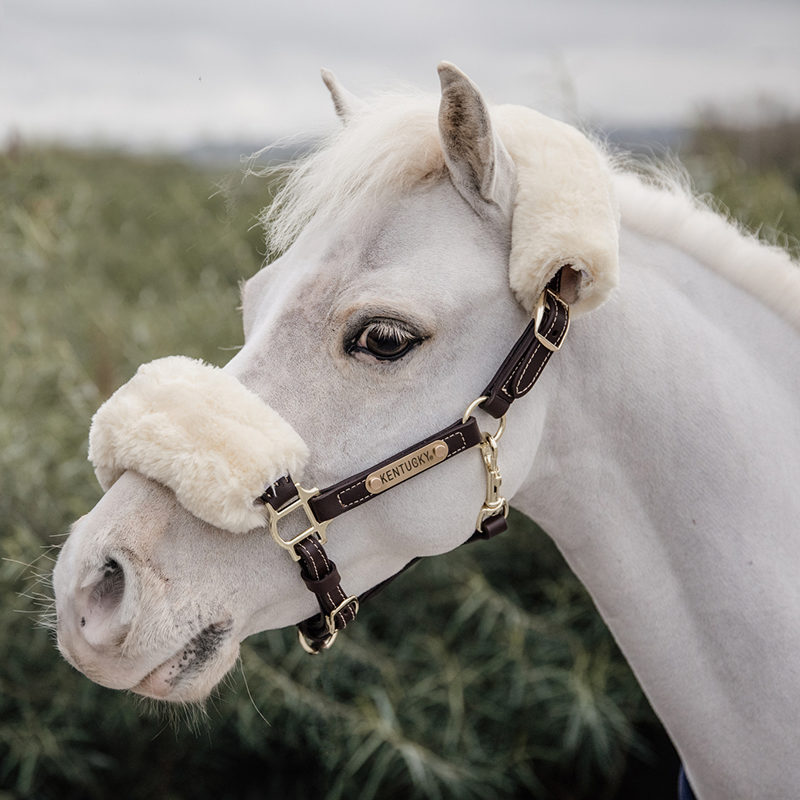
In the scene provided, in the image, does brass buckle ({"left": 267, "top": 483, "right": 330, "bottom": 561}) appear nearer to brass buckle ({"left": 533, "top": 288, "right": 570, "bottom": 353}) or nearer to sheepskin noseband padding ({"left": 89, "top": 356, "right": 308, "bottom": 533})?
sheepskin noseband padding ({"left": 89, "top": 356, "right": 308, "bottom": 533})

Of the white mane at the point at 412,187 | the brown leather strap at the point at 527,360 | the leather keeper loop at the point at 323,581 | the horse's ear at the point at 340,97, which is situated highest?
the horse's ear at the point at 340,97

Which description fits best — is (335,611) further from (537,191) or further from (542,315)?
(537,191)

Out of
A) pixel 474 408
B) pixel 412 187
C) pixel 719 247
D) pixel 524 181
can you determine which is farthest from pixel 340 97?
pixel 719 247

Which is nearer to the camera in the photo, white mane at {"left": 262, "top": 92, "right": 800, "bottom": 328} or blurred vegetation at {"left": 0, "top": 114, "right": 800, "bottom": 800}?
white mane at {"left": 262, "top": 92, "right": 800, "bottom": 328}

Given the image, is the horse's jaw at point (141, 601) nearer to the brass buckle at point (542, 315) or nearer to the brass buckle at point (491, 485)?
the brass buckle at point (491, 485)

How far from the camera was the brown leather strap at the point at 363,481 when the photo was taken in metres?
1.30

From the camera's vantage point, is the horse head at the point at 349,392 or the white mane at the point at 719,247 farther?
the white mane at the point at 719,247

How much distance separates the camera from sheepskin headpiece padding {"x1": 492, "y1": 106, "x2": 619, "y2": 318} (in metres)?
1.28

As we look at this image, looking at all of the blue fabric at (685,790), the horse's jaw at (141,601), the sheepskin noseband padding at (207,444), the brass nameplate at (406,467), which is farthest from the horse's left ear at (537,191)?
the blue fabric at (685,790)

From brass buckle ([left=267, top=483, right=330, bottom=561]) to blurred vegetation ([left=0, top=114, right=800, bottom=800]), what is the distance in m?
1.79

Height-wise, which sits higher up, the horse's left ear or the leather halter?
the horse's left ear

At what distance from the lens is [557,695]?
3.06 meters

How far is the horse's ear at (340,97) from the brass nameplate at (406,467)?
0.75 meters

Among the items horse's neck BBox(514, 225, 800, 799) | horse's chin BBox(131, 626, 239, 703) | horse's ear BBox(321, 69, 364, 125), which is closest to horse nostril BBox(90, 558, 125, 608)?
horse's chin BBox(131, 626, 239, 703)
